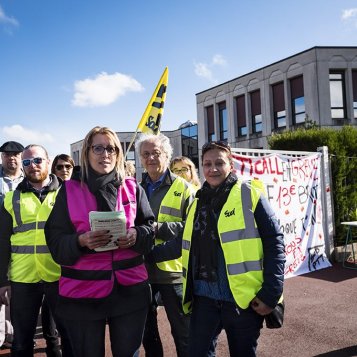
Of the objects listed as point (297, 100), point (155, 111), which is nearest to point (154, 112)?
point (155, 111)

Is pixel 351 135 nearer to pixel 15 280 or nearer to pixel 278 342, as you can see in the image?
pixel 278 342

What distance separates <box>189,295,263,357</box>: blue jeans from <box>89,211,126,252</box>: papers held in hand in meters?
0.85

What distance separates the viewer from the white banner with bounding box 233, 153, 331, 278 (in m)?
7.10

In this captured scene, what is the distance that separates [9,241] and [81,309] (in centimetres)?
135

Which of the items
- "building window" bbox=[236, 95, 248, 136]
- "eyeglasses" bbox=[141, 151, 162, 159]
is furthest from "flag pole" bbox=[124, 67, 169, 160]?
"building window" bbox=[236, 95, 248, 136]

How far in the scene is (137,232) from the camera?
93.2 inches

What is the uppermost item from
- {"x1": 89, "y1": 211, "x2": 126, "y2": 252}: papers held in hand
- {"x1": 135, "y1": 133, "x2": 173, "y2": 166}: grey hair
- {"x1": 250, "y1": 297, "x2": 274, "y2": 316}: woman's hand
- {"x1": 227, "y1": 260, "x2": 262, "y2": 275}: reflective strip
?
{"x1": 135, "y1": 133, "x2": 173, "y2": 166}: grey hair

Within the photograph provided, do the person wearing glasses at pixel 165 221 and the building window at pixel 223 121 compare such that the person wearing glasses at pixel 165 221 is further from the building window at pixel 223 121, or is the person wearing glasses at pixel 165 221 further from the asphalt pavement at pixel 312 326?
the building window at pixel 223 121

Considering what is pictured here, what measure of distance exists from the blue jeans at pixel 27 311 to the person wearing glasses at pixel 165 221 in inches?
31.6

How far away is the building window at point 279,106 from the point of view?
29.3 meters

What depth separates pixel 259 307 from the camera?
7.86 ft

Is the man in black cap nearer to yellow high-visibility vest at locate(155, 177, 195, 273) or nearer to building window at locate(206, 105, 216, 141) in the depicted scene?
yellow high-visibility vest at locate(155, 177, 195, 273)

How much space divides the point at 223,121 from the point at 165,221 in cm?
3262

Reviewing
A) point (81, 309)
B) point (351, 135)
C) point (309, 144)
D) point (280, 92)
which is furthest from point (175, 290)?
point (280, 92)
